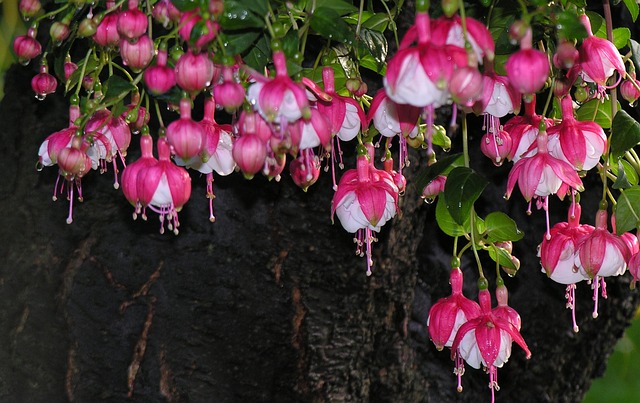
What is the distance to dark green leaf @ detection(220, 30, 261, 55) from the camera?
0.57 meters

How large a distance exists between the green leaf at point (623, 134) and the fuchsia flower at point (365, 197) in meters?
0.17

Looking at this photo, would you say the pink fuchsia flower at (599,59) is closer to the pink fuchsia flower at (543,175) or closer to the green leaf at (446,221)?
the pink fuchsia flower at (543,175)

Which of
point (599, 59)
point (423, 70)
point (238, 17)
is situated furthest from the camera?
point (599, 59)

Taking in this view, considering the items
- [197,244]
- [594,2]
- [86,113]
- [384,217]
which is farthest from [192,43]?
[594,2]

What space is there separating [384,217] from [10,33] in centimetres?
75

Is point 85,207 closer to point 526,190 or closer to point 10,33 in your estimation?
point 10,33

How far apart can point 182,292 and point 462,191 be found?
0.39 m

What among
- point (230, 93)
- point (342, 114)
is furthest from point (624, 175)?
point (230, 93)

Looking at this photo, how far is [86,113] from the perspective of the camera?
0.60 meters

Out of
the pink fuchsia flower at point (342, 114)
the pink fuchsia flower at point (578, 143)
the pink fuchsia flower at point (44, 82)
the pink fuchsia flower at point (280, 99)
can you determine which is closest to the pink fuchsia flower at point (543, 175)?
the pink fuchsia flower at point (578, 143)

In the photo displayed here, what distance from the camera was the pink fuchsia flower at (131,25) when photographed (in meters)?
0.59

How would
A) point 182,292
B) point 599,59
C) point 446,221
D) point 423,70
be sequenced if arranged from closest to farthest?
point 423,70 < point 599,59 < point 446,221 < point 182,292

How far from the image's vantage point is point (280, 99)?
19.6 inches

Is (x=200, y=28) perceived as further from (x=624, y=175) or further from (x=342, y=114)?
(x=624, y=175)
